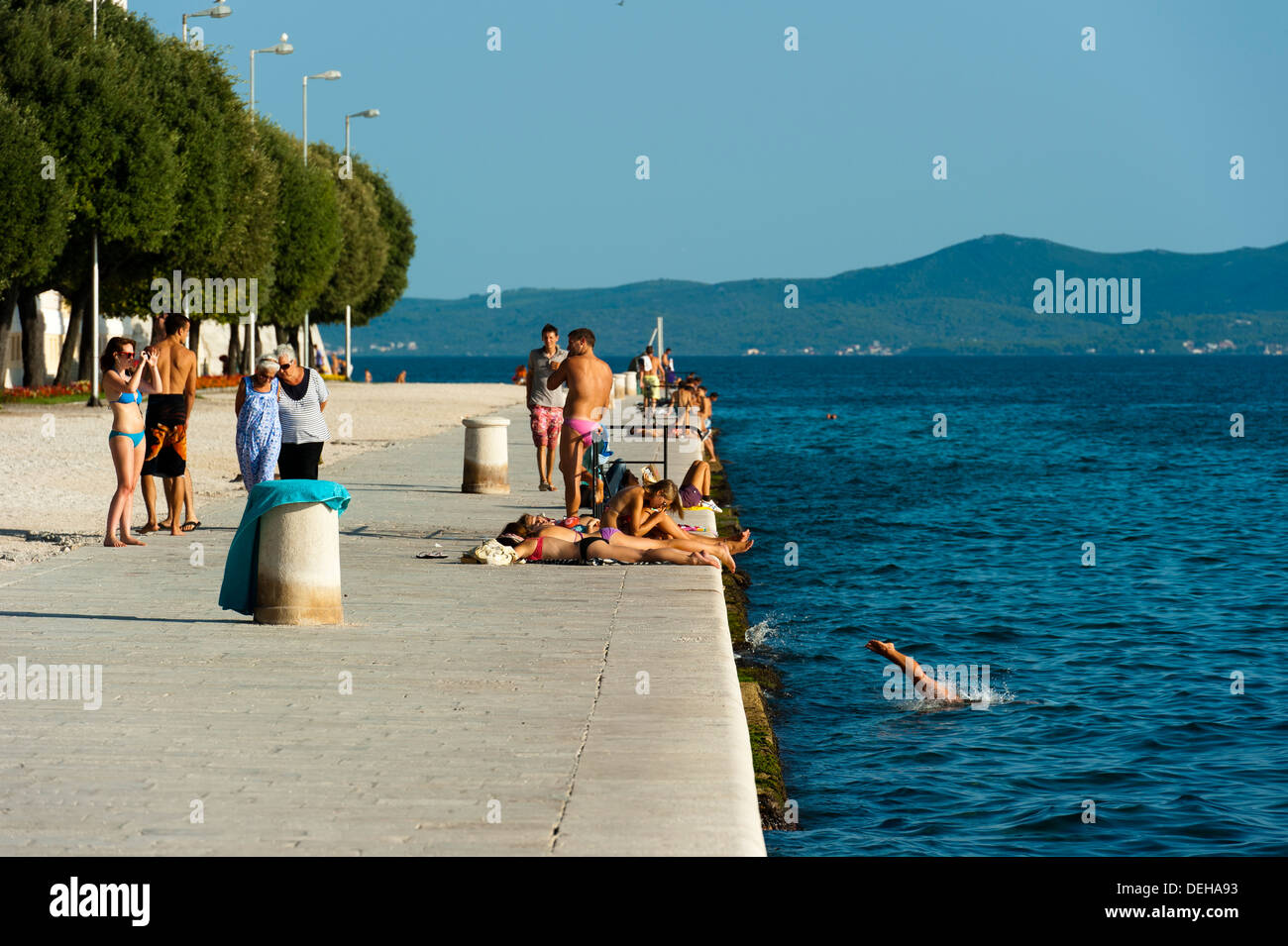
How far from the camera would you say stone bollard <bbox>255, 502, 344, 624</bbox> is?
379 inches

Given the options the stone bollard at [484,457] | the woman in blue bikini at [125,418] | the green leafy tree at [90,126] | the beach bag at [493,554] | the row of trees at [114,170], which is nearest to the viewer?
the beach bag at [493,554]

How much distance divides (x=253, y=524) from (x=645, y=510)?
425 cm

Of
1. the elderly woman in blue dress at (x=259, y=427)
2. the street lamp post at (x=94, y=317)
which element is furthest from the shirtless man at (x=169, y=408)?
the street lamp post at (x=94, y=317)

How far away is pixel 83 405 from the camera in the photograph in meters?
37.1

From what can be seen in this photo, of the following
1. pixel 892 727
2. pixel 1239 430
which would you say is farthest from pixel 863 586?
pixel 1239 430

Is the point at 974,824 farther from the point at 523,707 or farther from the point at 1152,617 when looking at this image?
the point at 1152,617

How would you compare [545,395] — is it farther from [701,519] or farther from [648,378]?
[648,378]

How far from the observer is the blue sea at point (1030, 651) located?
9680mm

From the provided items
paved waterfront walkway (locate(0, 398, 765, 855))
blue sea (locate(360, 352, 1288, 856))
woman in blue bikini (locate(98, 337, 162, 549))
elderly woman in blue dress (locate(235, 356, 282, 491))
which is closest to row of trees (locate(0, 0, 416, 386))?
blue sea (locate(360, 352, 1288, 856))

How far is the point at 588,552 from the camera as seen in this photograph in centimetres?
1294

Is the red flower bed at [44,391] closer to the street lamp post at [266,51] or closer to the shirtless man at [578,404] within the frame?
the street lamp post at [266,51]

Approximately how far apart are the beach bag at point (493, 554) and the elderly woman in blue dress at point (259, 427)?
181 cm

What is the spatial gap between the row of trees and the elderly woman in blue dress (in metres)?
22.6

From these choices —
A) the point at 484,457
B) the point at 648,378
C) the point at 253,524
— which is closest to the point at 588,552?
the point at 253,524
